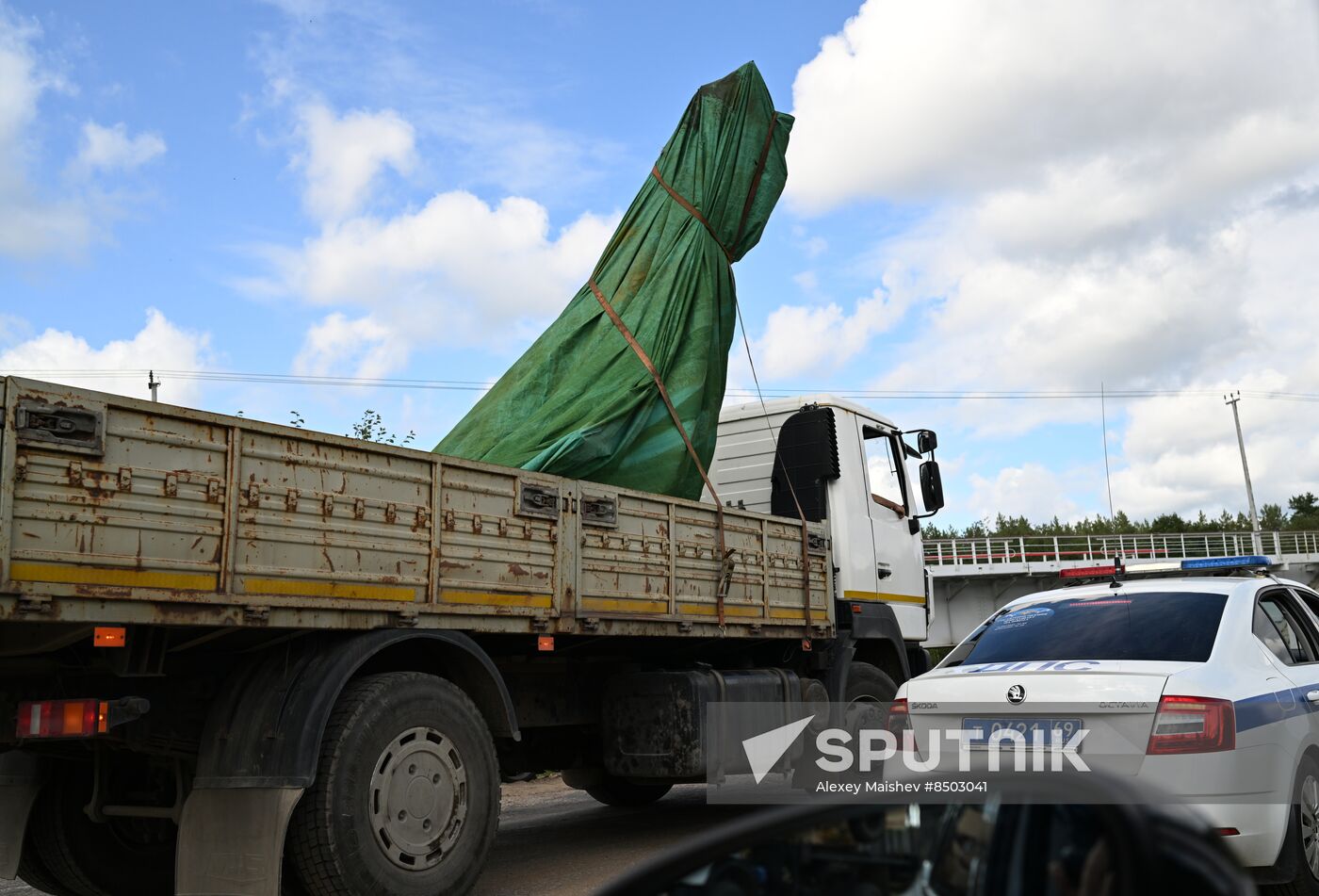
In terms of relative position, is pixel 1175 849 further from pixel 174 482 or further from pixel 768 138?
pixel 768 138

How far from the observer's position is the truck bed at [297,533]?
3953 mm

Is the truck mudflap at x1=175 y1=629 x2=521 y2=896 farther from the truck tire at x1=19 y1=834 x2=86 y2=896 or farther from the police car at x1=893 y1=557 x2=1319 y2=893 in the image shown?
the police car at x1=893 y1=557 x2=1319 y2=893

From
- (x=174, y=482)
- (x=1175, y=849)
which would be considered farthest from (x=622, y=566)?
(x=1175, y=849)

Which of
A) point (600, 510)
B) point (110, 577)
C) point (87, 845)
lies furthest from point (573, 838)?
point (110, 577)

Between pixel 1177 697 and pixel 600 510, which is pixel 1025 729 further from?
pixel 600 510

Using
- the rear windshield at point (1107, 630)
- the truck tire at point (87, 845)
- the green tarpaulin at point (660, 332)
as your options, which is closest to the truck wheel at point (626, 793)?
the green tarpaulin at point (660, 332)

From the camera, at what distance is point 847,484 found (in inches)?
370

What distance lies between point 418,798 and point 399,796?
0.11 m

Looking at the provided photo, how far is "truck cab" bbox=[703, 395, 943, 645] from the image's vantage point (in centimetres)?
927

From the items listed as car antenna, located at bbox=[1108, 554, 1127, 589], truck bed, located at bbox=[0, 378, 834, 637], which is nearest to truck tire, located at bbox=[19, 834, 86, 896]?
truck bed, located at bbox=[0, 378, 834, 637]

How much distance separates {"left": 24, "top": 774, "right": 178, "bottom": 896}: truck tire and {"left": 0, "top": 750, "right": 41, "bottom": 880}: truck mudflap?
0.07 meters

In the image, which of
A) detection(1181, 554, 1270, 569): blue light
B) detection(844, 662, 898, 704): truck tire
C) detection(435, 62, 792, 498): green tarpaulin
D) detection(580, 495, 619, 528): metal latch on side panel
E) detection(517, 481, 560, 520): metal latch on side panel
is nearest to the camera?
detection(517, 481, 560, 520): metal latch on side panel

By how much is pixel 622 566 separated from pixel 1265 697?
3339mm

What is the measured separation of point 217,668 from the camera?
502 cm
